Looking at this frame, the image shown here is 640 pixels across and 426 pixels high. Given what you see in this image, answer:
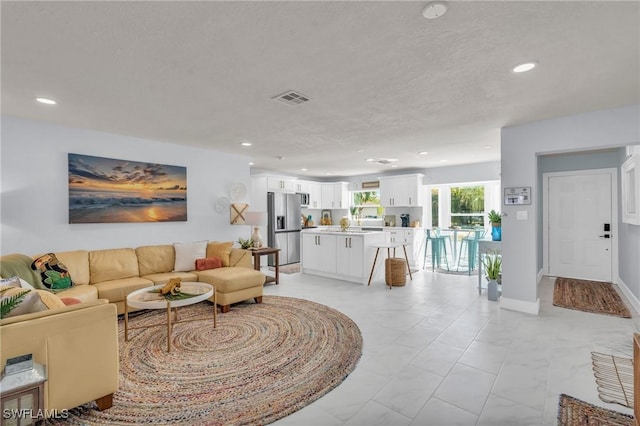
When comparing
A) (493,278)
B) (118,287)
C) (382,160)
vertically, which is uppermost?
(382,160)

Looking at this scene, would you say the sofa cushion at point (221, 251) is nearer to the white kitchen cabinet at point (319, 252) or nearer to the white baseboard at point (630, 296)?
the white kitchen cabinet at point (319, 252)

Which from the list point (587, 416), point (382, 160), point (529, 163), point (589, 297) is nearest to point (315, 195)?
point (382, 160)

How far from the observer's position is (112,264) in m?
4.02

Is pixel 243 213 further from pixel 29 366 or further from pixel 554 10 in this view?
pixel 554 10

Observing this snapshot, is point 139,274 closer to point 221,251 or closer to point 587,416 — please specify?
point 221,251

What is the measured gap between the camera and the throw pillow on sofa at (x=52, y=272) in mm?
3336

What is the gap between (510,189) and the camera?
405 centimetres

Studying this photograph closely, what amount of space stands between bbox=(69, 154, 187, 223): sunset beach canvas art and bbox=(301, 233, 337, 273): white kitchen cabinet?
2.52 metres

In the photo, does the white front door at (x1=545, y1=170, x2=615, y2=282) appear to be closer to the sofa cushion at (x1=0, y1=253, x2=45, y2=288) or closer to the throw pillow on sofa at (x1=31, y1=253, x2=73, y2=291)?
the throw pillow on sofa at (x1=31, y1=253, x2=73, y2=291)

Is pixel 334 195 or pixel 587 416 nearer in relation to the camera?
pixel 587 416

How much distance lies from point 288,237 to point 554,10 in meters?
6.56

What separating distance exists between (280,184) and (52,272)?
4.91 meters

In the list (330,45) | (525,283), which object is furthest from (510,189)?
(330,45)

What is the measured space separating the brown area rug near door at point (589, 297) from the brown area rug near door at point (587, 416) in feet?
8.18
